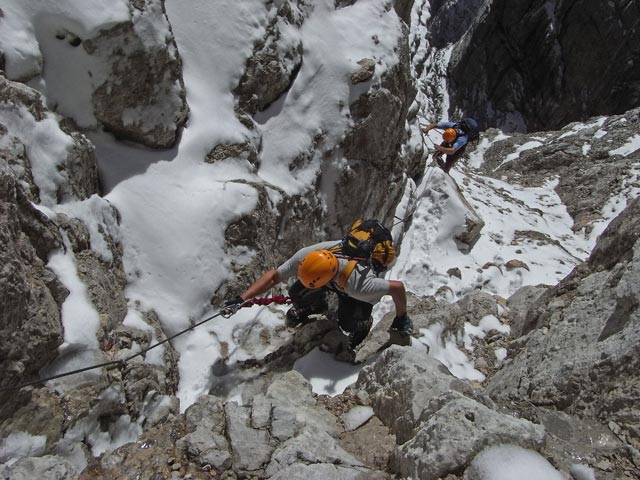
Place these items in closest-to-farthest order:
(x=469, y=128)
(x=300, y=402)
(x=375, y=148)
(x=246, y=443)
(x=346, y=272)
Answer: (x=246, y=443)
(x=300, y=402)
(x=346, y=272)
(x=375, y=148)
(x=469, y=128)

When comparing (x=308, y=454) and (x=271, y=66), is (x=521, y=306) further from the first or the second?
(x=271, y=66)

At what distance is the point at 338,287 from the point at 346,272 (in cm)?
36

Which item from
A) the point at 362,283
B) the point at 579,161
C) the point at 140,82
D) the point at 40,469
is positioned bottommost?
the point at 40,469

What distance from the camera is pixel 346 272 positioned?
499 cm

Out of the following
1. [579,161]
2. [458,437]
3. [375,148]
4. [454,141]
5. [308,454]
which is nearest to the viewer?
[458,437]

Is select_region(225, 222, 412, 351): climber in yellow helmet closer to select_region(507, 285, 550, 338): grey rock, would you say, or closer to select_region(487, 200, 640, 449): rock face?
select_region(487, 200, 640, 449): rock face

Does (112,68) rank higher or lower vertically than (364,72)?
lower

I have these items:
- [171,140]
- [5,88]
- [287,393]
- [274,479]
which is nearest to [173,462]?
[274,479]

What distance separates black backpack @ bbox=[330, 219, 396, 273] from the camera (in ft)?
16.9

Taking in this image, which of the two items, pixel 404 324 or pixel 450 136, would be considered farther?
pixel 450 136

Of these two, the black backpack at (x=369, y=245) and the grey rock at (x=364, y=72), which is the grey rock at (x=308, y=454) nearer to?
the black backpack at (x=369, y=245)

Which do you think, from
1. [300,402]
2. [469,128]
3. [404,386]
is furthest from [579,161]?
[300,402]

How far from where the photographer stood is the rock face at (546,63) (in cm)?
3272

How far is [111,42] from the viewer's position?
539 cm
